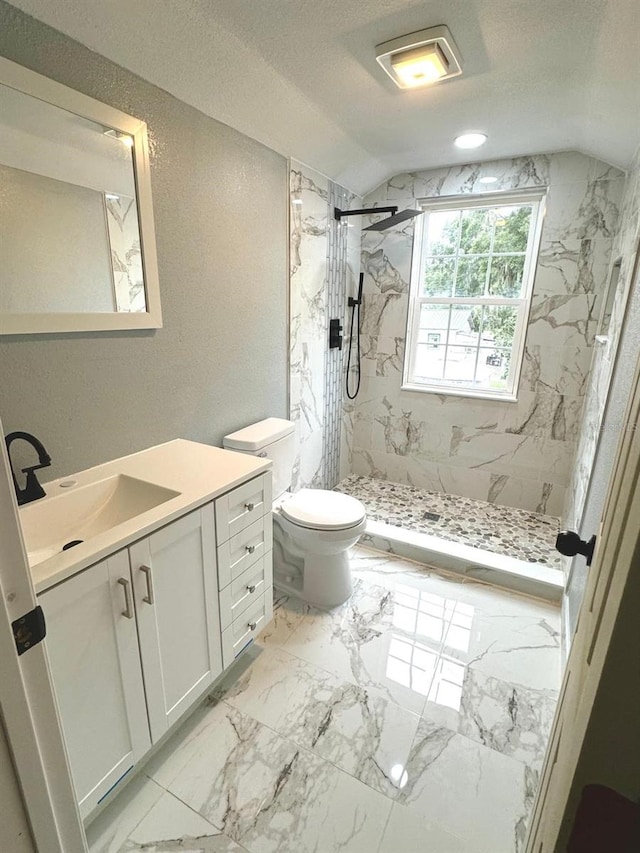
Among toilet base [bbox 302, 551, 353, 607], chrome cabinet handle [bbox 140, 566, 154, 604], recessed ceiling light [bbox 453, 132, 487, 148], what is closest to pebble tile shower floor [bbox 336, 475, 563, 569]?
toilet base [bbox 302, 551, 353, 607]

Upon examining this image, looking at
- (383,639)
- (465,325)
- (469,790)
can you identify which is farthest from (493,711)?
(465,325)

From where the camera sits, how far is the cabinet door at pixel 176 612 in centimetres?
117

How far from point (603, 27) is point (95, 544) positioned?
223cm

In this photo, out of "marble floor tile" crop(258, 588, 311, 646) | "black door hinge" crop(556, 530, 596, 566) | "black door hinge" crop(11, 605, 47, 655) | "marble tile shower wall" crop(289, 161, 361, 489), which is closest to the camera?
"black door hinge" crop(11, 605, 47, 655)

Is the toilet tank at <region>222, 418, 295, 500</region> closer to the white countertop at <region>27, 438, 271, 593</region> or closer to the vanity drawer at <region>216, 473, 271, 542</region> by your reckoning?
the white countertop at <region>27, 438, 271, 593</region>

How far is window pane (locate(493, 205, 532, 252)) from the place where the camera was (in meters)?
2.74

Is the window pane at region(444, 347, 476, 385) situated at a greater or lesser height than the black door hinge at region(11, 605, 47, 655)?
greater

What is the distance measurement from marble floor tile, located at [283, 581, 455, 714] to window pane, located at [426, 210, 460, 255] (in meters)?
2.35

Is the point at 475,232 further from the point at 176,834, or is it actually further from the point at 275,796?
the point at 176,834

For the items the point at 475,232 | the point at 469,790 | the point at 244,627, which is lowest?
the point at 469,790

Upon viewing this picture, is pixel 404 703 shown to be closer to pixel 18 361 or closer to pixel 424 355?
pixel 18 361

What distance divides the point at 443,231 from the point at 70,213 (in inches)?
98.2

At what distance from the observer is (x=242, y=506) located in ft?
4.95

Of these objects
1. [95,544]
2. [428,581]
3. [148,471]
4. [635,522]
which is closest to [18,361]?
[148,471]
